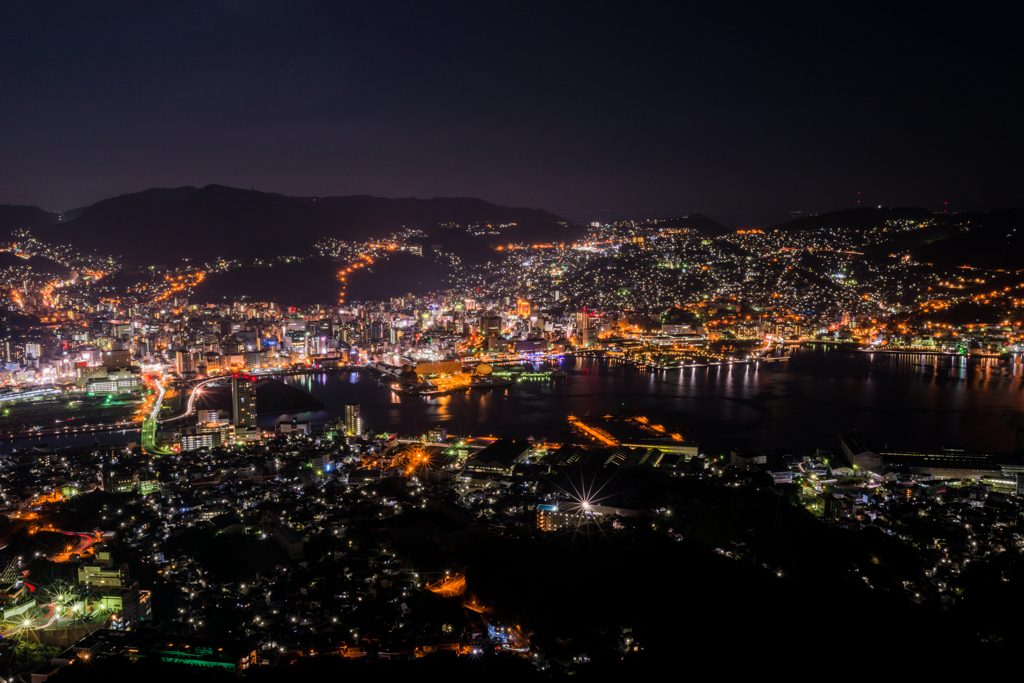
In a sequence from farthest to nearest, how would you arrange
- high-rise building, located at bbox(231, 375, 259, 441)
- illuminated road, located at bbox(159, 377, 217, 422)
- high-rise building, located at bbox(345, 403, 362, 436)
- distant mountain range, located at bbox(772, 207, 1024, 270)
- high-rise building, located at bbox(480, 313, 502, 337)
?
distant mountain range, located at bbox(772, 207, 1024, 270) < high-rise building, located at bbox(480, 313, 502, 337) < illuminated road, located at bbox(159, 377, 217, 422) < high-rise building, located at bbox(231, 375, 259, 441) < high-rise building, located at bbox(345, 403, 362, 436)

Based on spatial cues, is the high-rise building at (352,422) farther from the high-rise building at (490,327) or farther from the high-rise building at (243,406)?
the high-rise building at (490,327)

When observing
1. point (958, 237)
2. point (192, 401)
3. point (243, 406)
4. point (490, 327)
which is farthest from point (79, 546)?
point (958, 237)

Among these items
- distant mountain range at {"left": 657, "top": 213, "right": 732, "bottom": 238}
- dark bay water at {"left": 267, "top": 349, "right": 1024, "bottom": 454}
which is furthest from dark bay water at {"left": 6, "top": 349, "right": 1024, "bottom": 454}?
distant mountain range at {"left": 657, "top": 213, "right": 732, "bottom": 238}

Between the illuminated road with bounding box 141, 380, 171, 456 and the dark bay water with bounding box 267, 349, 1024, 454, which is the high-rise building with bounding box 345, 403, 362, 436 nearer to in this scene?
the dark bay water with bounding box 267, 349, 1024, 454

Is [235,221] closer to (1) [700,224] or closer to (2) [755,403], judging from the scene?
(1) [700,224]

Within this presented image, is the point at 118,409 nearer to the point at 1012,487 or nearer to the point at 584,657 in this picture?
the point at 584,657

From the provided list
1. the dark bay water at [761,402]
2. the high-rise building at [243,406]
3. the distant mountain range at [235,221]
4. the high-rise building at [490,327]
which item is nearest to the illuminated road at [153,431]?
the high-rise building at [243,406]

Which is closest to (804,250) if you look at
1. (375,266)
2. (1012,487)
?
(375,266)
